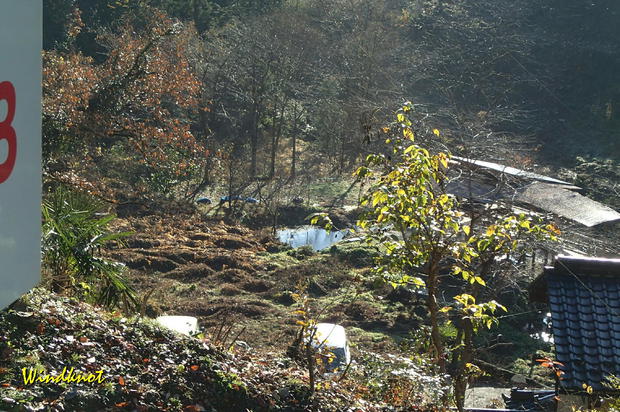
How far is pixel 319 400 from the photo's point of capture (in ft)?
17.0

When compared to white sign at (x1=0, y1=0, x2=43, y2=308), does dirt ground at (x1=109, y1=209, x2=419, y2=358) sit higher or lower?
lower

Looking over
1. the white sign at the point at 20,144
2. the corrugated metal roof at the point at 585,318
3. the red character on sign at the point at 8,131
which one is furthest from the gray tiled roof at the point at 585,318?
the red character on sign at the point at 8,131

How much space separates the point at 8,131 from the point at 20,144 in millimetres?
71

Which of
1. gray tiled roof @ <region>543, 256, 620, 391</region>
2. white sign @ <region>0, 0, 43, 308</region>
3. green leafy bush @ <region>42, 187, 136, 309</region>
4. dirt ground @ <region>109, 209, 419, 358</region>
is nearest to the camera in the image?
white sign @ <region>0, 0, 43, 308</region>

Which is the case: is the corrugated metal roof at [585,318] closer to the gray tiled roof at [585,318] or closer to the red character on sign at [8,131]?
the gray tiled roof at [585,318]

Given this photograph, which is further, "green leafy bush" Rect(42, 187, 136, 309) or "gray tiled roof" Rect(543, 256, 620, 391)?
"gray tiled roof" Rect(543, 256, 620, 391)

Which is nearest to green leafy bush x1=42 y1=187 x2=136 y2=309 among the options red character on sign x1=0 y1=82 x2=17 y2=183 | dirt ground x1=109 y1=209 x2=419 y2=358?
red character on sign x1=0 y1=82 x2=17 y2=183

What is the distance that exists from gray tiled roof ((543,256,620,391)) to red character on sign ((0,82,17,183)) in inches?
221

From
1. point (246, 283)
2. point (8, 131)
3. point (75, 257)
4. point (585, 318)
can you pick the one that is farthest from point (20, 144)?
point (246, 283)

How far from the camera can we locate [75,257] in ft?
20.0

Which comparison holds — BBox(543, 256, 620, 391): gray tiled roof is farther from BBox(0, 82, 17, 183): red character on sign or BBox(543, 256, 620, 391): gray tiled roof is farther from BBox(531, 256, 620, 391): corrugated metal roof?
BBox(0, 82, 17, 183): red character on sign

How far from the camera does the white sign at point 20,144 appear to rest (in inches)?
68.9

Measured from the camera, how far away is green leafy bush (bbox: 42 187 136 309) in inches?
236

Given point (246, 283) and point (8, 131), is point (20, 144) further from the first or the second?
point (246, 283)
